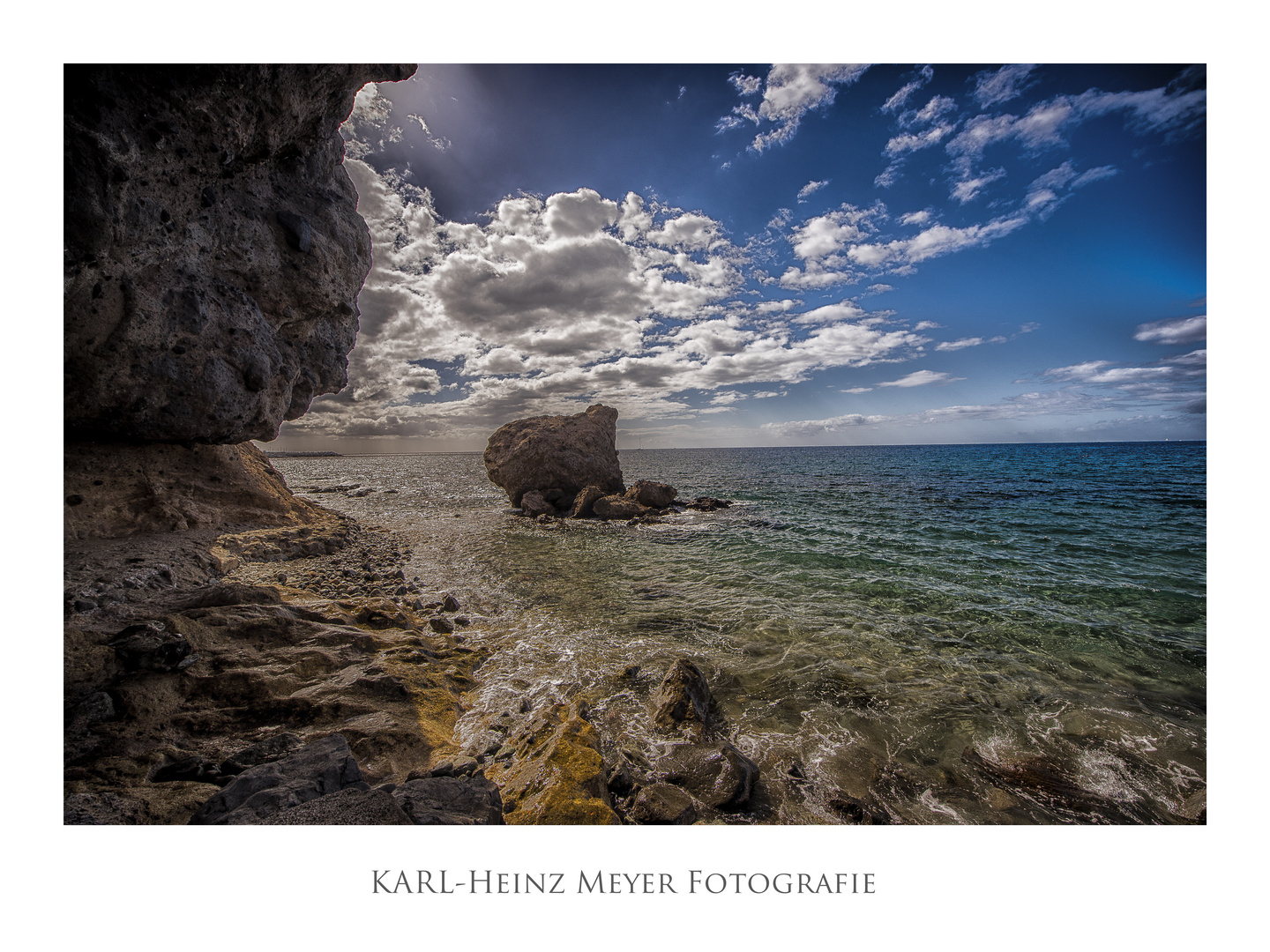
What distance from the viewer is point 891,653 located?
7.22 m

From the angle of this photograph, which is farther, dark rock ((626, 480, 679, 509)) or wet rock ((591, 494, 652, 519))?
dark rock ((626, 480, 679, 509))

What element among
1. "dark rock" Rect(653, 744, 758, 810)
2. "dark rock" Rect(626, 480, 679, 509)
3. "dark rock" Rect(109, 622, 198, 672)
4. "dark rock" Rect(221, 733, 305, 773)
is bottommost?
"dark rock" Rect(653, 744, 758, 810)

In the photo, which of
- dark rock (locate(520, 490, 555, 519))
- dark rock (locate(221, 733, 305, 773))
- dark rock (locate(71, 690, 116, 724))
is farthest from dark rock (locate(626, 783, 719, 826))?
dark rock (locate(520, 490, 555, 519))

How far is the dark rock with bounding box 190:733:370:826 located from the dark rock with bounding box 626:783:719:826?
2.15 metres

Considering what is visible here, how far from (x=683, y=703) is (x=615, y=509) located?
1794 cm

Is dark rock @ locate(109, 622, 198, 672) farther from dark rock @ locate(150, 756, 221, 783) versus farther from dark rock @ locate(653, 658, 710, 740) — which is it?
dark rock @ locate(653, 658, 710, 740)

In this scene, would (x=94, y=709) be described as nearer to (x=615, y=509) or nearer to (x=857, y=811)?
(x=857, y=811)

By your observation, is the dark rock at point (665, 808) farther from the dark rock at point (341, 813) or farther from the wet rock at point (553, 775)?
the dark rock at point (341, 813)

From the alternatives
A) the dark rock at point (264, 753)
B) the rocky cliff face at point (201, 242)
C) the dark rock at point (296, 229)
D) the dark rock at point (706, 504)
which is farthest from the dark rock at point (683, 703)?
the dark rock at point (706, 504)

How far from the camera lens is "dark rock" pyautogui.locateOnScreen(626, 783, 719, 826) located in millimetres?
3547

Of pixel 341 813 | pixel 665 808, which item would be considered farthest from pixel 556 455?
pixel 341 813

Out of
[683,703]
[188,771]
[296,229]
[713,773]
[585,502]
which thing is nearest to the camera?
[188,771]

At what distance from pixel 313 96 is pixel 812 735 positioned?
42.4 feet

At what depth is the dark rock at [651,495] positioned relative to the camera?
25.8 metres
